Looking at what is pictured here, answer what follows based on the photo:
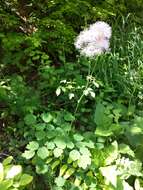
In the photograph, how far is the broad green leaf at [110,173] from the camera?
97.7 inches

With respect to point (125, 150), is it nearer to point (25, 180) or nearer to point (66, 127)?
point (66, 127)

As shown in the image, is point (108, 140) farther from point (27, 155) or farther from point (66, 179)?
point (27, 155)

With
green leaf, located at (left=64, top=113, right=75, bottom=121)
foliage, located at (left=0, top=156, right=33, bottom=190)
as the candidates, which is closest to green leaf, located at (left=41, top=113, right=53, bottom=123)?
green leaf, located at (left=64, top=113, right=75, bottom=121)

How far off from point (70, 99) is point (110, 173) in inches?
34.1

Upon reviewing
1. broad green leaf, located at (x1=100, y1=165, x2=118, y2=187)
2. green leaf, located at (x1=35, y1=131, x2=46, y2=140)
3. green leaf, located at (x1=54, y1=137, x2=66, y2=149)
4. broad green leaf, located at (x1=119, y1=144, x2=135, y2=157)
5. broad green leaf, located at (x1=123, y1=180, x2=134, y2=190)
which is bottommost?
broad green leaf, located at (x1=123, y1=180, x2=134, y2=190)

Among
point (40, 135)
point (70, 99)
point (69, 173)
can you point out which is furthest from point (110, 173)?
point (70, 99)

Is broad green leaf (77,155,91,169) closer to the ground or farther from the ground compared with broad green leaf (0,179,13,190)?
closer to the ground

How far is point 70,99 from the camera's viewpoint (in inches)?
127

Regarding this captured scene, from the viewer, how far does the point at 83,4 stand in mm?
3900

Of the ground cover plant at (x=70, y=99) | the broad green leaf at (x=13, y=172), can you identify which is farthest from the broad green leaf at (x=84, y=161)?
the broad green leaf at (x=13, y=172)

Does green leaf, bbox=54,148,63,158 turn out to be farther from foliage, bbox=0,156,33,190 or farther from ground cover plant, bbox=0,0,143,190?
foliage, bbox=0,156,33,190

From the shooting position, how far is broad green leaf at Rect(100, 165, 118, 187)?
2.48 metres

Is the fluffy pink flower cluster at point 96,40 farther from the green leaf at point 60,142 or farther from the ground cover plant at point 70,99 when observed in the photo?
the green leaf at point 60,142

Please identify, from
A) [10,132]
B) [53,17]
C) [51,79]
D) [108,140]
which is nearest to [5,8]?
[53,17]
